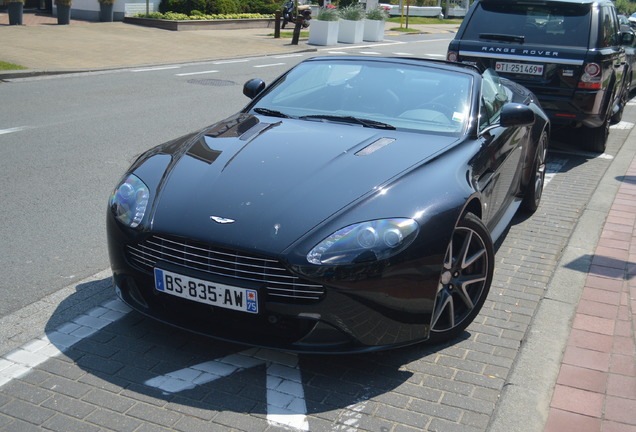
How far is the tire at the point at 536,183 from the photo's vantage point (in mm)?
6539

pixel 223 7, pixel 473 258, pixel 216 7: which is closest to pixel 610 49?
pixel 473 258

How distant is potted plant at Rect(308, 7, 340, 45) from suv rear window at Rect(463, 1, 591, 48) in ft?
56.5

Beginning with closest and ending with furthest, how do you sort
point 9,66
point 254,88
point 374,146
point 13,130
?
point 374,146
point 254,88
point 13,130
point 9,66

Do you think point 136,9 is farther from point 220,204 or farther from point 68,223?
point 220,204

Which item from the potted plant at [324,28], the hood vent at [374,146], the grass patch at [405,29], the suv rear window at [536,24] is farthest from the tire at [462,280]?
the grass patch at [405,29]

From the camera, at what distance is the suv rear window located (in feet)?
28.7

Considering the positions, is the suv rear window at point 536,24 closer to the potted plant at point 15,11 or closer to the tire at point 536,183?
the tire at point 536,183

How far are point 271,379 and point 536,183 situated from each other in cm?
385

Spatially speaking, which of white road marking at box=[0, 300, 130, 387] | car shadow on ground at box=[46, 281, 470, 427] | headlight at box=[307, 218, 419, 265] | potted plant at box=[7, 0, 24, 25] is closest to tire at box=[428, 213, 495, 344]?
car shadow on ground at box=[46, 281, 470, 427]

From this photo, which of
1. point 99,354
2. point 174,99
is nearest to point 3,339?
point 99,354

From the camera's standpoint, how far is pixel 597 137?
30.9 ft

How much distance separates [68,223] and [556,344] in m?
3.77

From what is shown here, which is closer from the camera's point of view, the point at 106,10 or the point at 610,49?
the point at 610,49

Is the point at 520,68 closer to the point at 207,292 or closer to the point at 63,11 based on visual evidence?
the point at 207,292
